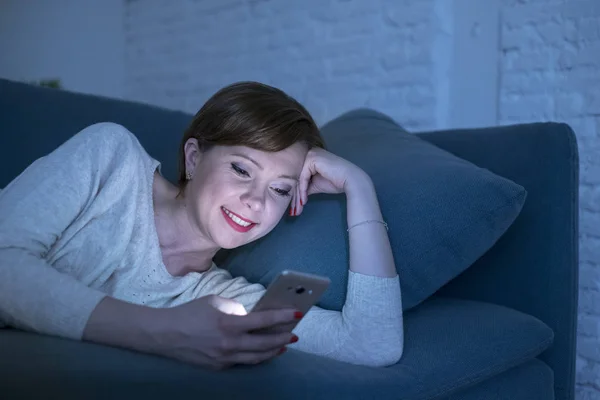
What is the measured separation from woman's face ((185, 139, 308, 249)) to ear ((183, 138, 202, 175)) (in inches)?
1.5

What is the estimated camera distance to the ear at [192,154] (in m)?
1.30

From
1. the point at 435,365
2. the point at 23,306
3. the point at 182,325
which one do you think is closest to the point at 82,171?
the point at 23,306

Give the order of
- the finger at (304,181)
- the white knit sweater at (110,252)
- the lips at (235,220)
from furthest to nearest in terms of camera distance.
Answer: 1. the finger at (304,181)
2. the lips at (235,220)
3. the white knit sweater at (110,252)

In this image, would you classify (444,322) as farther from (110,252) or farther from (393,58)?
(393,58)

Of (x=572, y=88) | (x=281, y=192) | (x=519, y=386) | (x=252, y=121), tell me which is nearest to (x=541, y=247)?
(x=519, y=386)

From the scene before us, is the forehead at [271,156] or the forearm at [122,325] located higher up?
the forehead at [271,156]

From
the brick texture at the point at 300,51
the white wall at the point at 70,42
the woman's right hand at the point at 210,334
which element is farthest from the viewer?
the white wall at the point at 70,42

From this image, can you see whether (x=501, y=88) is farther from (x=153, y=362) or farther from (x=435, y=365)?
(x=153, y=362)

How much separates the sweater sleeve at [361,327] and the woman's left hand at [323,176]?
0.21 m

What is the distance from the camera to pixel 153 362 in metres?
0.79

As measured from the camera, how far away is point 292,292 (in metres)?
0.85

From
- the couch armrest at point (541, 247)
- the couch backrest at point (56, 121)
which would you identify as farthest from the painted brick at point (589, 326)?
the couch backrest at point (56, 121)

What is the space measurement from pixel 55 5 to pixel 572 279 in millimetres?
3052

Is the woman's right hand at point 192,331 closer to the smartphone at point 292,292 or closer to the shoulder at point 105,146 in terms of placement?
the smartphone at point 292,292
